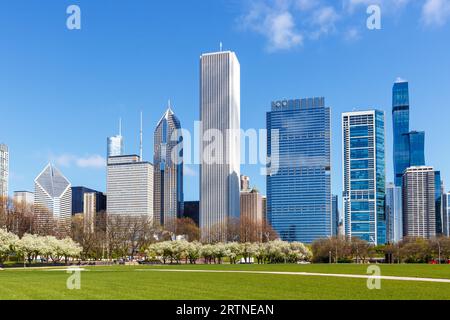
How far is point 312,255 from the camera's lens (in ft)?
350

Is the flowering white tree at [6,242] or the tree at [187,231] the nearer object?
the flowering white tree at [6,242]

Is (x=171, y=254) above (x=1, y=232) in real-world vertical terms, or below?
below

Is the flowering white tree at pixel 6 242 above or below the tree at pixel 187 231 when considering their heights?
above

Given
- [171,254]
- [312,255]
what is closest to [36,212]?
[171,254]

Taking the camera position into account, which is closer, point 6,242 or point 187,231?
point 6,242

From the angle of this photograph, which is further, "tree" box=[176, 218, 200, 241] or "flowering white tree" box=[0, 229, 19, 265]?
"tree" box=[176, 218, 200, 241]

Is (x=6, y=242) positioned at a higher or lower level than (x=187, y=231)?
higher

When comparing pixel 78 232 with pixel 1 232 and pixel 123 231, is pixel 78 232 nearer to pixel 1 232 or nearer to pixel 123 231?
pixel 123 231

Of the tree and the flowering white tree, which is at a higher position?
the flowering white tree

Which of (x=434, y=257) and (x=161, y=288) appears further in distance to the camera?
(x=434, y=257)
